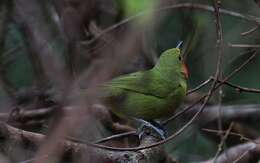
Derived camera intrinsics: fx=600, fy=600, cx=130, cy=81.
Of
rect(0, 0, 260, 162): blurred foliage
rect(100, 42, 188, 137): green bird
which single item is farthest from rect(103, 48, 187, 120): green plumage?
rect(0, 0, 260, 162): blurred foliage

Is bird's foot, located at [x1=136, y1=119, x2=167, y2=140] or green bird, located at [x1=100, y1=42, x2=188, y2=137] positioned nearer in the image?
bird's foot, located at [x1=136, y1=119, x2=167, y2=140]

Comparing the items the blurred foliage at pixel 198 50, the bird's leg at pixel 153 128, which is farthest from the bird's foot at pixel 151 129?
the blurred foliage at pixel 198 50

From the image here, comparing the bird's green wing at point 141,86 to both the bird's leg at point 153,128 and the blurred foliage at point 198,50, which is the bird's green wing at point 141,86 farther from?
the blurred foliage at point 198,50

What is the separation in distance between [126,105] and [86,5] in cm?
215

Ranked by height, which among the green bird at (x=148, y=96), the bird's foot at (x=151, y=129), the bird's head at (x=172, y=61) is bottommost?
the bird's foot at (x=151, y=129)

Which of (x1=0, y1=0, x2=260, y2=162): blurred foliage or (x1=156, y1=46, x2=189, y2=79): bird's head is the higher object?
(x1=0, y1=0, x2=260, y2=162): blurred foliage

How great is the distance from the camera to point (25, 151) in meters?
2.53

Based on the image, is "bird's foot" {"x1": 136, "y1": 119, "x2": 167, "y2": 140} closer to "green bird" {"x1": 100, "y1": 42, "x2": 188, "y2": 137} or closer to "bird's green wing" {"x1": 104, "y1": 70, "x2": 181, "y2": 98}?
"green bird" {"x1": 100, "y1": 42, "x2": 188, "y2": 137}

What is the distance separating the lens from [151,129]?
11.0 ft

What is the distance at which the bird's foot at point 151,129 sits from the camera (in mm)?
3275

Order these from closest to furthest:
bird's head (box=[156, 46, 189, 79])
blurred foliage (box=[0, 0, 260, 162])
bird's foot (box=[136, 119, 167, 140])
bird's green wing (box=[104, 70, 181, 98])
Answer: bird's foot (box=[136, 119, 167, 140]) → bird's green wing (box=[104, 70, 181, 98]) → bird's head (box=[156, 46, 189, 79]) → blurred foliage (box=[0, 0, 260, 162])

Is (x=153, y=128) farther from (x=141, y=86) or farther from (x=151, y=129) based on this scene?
(x=141, y=86)

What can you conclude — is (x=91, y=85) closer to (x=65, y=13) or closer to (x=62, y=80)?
(x=62, y=80)

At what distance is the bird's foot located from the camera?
10.7ft
